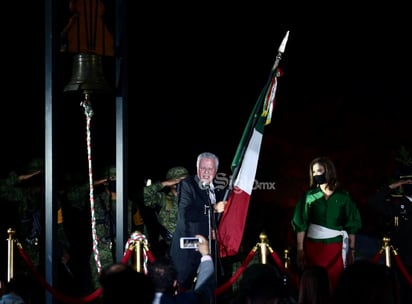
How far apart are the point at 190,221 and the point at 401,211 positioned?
10.6 feet

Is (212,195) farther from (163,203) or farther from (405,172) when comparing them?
(405,172)

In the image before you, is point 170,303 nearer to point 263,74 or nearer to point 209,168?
point 209,168

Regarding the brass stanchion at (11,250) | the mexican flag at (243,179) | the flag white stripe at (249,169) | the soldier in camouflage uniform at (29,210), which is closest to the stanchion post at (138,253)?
the mexican flag at (243,179)

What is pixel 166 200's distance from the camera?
1045 cm

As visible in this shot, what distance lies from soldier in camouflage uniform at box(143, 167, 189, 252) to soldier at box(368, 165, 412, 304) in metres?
2.39

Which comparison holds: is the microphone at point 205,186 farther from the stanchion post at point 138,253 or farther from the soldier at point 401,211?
the soldier at point 401,211

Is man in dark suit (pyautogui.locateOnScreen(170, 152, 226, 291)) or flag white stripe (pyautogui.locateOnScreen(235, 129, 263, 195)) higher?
flag white stripe (pyautogui.locateOnScreen(235, 129, 263, 195))

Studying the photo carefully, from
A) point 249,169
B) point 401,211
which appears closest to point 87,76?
Result: point 249,169

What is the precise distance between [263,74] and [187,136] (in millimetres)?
1247

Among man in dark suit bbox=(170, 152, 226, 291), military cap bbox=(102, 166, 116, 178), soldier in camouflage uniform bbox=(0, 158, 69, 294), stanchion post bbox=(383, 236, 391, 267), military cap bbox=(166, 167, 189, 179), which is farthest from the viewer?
military cap bbox=(102, 166, 116, 178)

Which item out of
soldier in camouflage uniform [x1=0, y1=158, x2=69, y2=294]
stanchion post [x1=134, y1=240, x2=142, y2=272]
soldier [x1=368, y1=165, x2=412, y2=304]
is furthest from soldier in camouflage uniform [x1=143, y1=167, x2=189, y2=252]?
soldier [x1=368, y1=165, x2=412, y2=304]

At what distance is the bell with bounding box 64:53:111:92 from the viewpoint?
785 cm

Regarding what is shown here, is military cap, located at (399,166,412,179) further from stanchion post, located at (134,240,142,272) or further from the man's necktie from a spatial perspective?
stanchion post, located at (134,240,142,272)

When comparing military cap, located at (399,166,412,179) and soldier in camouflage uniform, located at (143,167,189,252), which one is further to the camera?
military cap, located at (399,166,412,179)
